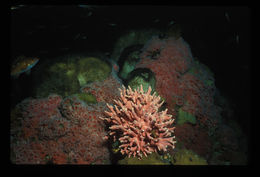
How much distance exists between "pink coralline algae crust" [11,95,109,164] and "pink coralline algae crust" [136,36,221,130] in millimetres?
1817

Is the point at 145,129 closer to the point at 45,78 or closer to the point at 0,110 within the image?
the point at 45,78

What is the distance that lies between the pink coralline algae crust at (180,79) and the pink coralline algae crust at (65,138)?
1.82m

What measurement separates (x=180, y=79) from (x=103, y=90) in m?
2.08

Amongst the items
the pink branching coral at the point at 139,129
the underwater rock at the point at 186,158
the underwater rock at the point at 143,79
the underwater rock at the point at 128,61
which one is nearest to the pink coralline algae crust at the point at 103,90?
the underwater rock at the point at 143,79

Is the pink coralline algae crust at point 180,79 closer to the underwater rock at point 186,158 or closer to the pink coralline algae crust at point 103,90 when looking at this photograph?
the underwater rock at point 186,158

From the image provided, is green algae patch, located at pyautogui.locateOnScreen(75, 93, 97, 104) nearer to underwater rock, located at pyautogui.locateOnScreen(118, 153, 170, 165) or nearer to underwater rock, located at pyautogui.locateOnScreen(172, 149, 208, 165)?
underwater rock, located at pyautogui.locateOnScreen(118, 153, 170, 165)

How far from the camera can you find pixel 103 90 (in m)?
3.40

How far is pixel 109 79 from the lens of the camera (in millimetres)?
3719

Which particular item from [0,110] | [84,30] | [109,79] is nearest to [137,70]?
[109,79]

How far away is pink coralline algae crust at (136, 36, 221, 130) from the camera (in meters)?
3.46

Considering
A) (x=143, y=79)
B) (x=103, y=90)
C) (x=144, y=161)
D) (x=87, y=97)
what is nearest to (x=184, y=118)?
(x=143, y=79)

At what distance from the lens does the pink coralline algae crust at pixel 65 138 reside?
2.70m

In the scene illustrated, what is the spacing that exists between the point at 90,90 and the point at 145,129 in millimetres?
1636

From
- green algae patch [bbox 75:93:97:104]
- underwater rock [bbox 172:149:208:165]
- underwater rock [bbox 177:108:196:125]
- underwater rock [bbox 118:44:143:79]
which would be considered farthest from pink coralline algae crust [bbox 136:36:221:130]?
green algae patch [bbox 75:93:97:104]
